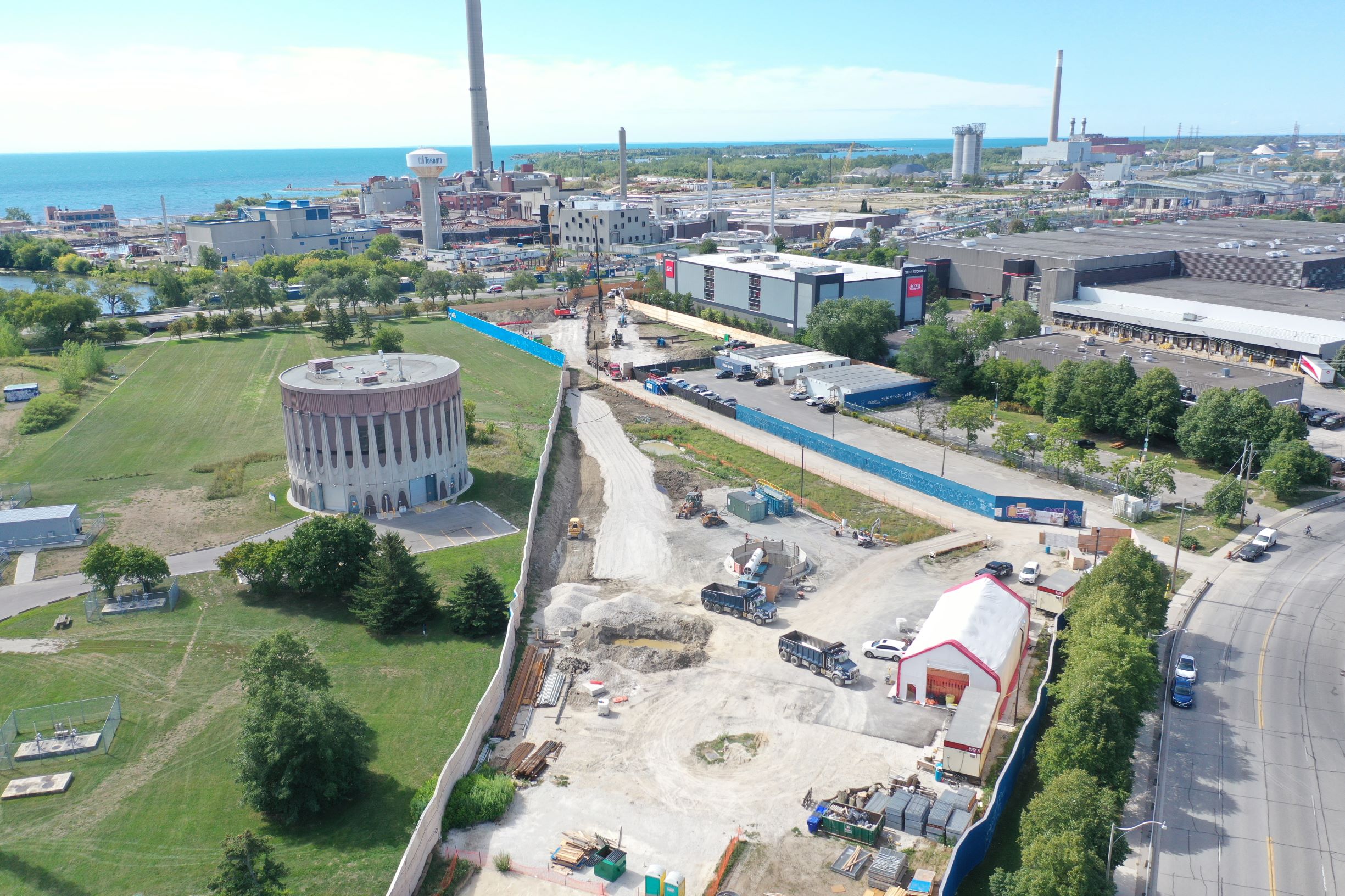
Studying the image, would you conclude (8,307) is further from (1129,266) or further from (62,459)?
(1129,266)

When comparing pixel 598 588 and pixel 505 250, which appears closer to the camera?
pixel 598 588

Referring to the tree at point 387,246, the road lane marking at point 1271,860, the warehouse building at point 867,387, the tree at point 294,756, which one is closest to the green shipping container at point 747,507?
the warehouse building at point 867,387

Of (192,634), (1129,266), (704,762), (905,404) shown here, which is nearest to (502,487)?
(192,634)

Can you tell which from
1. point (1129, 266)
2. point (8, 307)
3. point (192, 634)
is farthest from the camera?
point (1129, 266)

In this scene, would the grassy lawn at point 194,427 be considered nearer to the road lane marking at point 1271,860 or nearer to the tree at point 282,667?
the tree at point 282,667

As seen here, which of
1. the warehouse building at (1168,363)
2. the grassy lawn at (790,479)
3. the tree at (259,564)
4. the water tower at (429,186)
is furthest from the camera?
the water tower at (429,186)

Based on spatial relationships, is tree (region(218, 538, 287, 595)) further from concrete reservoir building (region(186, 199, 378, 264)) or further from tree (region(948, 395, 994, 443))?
concrete reservoir building (region(186, 199, 378, 264))
